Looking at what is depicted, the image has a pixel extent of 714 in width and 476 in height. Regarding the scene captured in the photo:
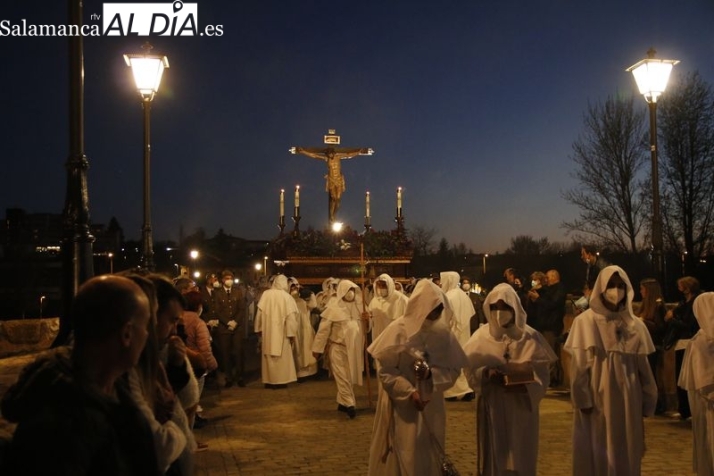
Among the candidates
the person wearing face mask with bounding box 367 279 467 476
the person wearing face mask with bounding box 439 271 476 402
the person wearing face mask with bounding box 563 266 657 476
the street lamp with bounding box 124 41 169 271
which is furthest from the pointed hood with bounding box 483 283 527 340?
the street lamp with bounding box 124 41 169 271

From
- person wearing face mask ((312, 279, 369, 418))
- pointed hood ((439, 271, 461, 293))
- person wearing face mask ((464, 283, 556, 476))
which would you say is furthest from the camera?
pointed hood ((439, 271, 461, 293))

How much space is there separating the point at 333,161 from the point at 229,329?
10.2 meters

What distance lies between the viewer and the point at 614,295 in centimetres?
713

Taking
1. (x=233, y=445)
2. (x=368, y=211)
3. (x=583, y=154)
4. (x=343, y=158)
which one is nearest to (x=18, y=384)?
(x=233, y=445)

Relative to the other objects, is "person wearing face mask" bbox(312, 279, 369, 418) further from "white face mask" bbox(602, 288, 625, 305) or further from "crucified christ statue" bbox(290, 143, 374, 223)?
"crucified christ statue" bbox(290, 143, 374, 223)

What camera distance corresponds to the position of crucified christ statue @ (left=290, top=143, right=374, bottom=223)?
24.0 meters

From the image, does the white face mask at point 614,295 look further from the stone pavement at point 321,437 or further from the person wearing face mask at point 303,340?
the person wearing face mask at point 303,340

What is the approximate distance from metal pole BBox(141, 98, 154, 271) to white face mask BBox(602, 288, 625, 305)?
8621 millimetres

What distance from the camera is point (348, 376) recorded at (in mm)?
11859

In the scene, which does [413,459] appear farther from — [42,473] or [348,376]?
[348,376]

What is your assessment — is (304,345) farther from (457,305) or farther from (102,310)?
(102,310)

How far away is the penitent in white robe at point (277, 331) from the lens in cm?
1530

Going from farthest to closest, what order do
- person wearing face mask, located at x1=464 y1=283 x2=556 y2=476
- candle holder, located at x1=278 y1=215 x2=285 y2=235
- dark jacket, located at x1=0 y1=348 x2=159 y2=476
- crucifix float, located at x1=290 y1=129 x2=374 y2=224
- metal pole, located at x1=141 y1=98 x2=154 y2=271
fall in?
1. crucifix float, located at x1=290 y1=129 x2=374 y2=224
2. candle holder, located at x1=278 y1=215 x2=285 y2=235
3. metal pole, located at x1=141 y1=98 x2=154 y2=271
4. person wearing face mask, located at x1=464 y1=283 x2=556 y2=476
5. dark jacket, located at x1=0 y1=348 x2=159 y2=476

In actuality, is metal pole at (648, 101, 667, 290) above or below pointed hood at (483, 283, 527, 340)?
above
